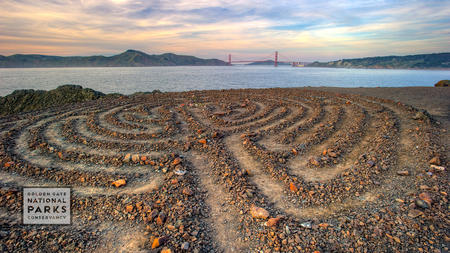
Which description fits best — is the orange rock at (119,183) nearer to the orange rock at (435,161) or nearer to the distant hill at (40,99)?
the orange rock at (435,161)

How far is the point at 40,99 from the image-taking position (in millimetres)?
21938

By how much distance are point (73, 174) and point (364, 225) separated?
774cm

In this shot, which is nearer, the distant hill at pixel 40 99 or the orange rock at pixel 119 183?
the orange rock at pixel 119 183

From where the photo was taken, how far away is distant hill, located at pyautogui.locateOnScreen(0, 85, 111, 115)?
21047 mm

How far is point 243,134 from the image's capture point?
1023 cm

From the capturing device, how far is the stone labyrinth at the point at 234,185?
4.37 meters

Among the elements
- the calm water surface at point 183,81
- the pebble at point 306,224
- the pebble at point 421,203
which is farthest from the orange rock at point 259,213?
the calm water surface at point 183,81

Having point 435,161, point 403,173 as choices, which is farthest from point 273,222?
point 435,161

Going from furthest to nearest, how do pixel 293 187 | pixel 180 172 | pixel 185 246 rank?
pixel 180 172 < pixel 293 187 < pixel 185 246

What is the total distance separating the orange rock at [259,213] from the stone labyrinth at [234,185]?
2 centimetres

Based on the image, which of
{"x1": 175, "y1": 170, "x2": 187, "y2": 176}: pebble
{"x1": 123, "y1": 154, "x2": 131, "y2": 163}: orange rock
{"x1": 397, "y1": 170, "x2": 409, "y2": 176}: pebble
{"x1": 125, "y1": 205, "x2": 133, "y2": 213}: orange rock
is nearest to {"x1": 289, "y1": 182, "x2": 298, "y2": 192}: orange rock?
{"x1": 175, "y1": 170, "x2": 187, "y2": 176}: pebble

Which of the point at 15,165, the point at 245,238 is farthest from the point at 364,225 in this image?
the point at 15,165

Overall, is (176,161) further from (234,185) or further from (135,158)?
(234,185)

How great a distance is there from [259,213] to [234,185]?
1.38 meters
